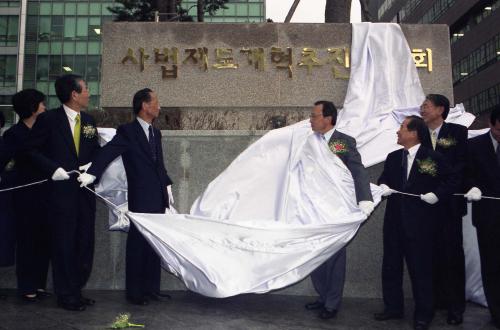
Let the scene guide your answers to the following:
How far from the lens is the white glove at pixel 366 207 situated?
4.30 metres

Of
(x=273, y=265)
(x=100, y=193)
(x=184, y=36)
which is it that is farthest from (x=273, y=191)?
(x=184, y=36)

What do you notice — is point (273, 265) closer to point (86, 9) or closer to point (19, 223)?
point (19, 223)

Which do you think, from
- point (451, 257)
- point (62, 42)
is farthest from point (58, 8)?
point (451, 257)

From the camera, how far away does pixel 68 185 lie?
4.25 metres

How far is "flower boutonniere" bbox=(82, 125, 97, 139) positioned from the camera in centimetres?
446

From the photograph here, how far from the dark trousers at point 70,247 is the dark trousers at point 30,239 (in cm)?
31

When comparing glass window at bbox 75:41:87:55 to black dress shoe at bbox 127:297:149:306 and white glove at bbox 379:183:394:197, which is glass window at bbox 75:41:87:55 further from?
white glove at bbox 379:183:394:197

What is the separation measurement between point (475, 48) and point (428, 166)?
3731cm

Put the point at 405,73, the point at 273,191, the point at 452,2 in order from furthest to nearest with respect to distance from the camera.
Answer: the point at 452,2, the point at 405,73, the point at 273,191

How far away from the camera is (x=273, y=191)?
15.9 ft

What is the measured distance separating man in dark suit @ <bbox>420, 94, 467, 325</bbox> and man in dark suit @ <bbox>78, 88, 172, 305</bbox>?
2.32m

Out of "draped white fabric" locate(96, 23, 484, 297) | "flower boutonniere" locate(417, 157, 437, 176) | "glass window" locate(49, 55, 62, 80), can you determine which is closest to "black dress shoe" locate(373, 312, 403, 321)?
"draped white fabric" locate(96, 23, 484, 297)

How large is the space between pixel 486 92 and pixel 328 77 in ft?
107

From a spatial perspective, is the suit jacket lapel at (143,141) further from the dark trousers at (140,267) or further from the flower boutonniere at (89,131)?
the dark trousers at (140,267)
